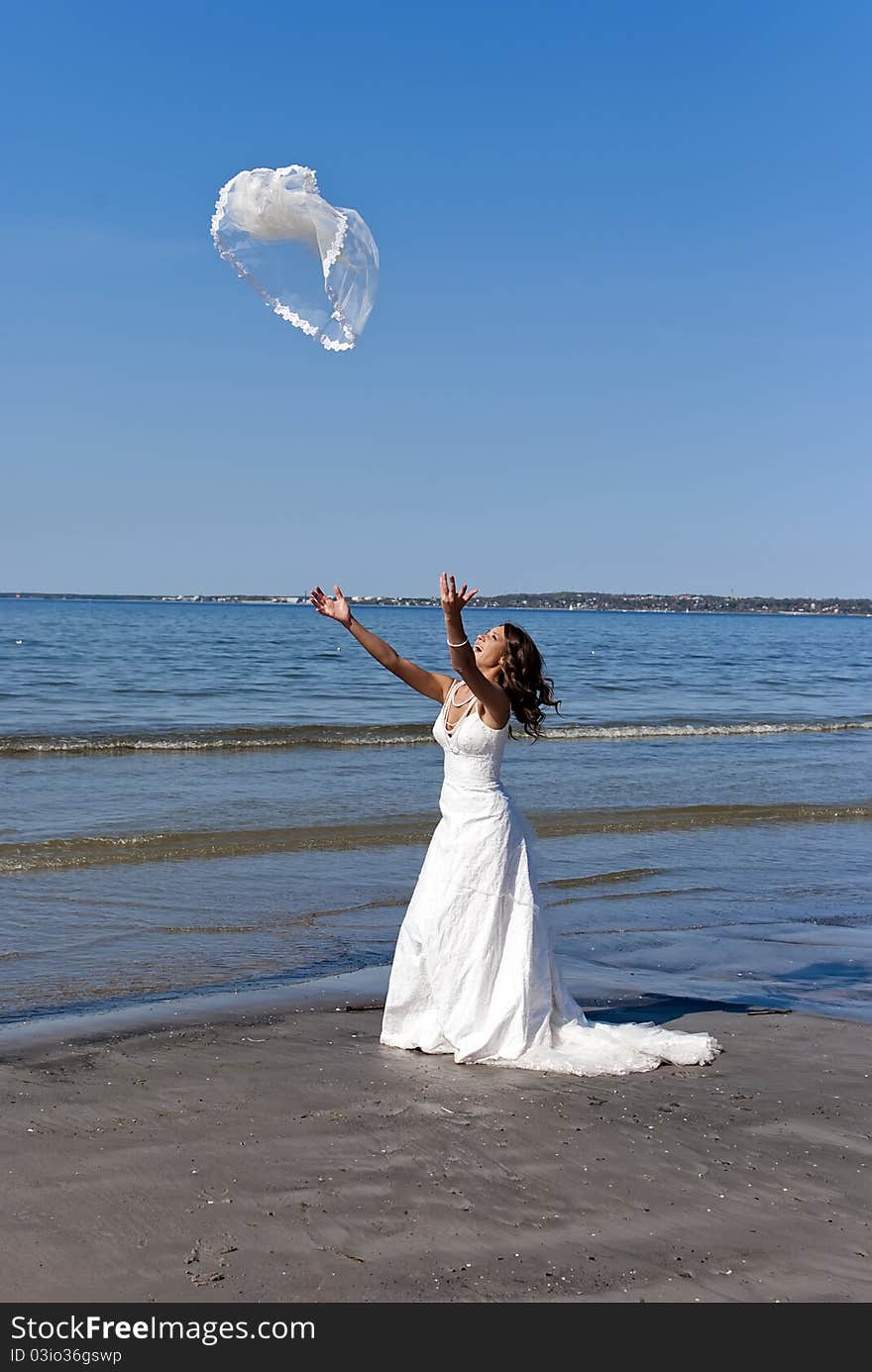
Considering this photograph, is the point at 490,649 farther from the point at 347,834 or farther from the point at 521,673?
the point at 347,834

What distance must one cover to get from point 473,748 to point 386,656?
659 mm

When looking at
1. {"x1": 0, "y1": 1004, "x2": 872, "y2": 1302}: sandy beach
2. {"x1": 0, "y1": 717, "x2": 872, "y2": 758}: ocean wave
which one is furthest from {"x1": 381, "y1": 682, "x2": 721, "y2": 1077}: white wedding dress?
{"x1": 0, "y1": 717, "x2": 872, "y2": 758}: ocean wave

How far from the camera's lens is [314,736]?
22906mm

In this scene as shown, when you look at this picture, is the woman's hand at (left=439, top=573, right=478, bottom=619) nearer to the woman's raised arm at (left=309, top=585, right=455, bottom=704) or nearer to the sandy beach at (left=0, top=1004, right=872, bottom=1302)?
the woman's raised arm at (left=309, top=585, right=455, bottom=704)

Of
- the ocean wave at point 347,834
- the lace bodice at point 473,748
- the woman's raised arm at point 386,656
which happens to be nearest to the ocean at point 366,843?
the ocean wave at point 347,834

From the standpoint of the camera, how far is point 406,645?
74000 millimetres

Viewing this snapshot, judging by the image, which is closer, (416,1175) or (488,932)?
(416,1175)

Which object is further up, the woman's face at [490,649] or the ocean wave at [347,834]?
the woman's face at [490,649]

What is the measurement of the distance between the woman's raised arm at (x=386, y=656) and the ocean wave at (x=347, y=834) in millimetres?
6496

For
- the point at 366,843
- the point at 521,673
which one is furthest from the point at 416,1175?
the point at 366,843

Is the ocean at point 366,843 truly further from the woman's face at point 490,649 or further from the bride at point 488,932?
the woman's face at point 490,649

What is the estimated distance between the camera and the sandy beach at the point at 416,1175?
3.84m
